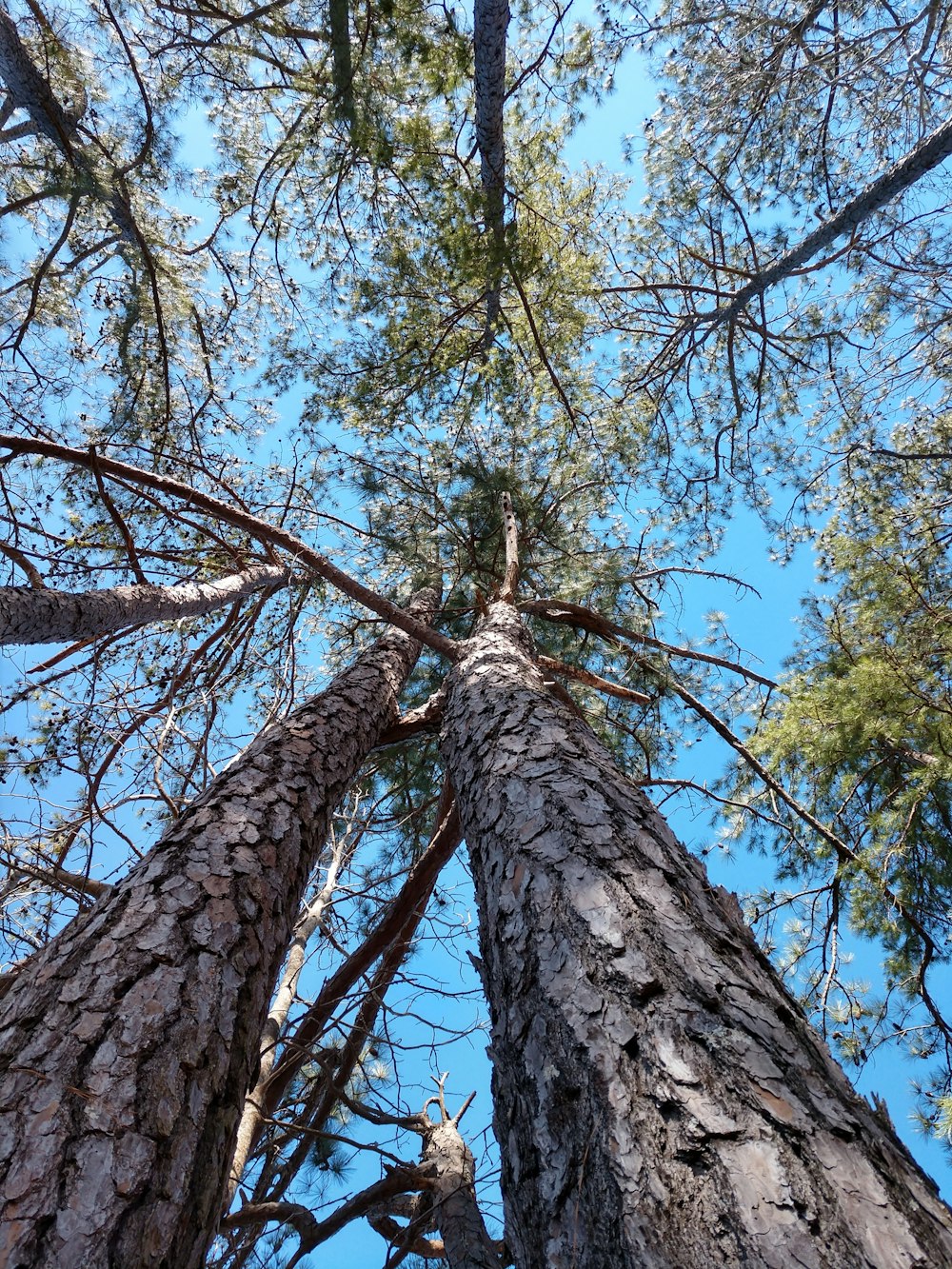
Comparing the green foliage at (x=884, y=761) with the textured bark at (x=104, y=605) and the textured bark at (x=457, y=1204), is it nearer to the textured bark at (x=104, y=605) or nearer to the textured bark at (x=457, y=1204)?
the textured bark at (x=457, y=1204)

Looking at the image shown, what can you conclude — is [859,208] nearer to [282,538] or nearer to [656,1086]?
[282,538]

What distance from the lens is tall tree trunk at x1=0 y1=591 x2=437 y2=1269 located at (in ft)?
3.45

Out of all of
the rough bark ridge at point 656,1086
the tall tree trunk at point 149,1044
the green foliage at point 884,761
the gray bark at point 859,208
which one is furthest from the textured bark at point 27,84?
the green foliage at point 884,761

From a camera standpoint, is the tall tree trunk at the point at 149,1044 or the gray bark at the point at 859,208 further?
the gray bark at the point at 859,208

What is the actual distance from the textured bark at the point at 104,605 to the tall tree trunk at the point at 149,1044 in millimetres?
1451

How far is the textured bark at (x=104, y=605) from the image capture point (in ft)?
9.43

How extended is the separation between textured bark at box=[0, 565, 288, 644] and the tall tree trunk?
1.45 metres

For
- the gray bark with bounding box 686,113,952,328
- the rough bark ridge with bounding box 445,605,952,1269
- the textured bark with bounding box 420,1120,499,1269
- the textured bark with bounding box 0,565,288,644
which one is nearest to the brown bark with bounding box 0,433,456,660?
the textured bark with bounding box 0,565,288,644

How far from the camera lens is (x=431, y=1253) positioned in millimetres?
2818

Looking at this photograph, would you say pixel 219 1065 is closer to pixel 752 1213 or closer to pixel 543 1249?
pixel 543 1249

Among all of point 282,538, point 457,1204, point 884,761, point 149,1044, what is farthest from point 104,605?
point 884,761

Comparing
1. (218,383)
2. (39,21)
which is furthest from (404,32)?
(218,383)

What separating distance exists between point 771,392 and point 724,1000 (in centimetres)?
542

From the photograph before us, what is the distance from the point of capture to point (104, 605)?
128 inches
